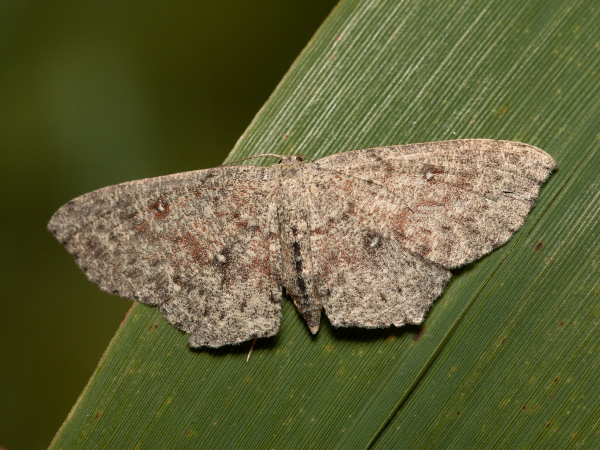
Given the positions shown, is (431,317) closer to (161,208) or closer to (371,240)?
(371,240)

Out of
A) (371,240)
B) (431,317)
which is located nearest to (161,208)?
(371,240)

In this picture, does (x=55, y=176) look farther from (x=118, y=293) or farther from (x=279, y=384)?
(x=279, y=384)

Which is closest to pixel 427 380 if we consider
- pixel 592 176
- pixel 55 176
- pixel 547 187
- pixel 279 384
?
pixel 279 384

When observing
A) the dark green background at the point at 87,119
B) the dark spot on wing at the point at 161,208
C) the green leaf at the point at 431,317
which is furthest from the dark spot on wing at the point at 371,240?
the dark green background at the point at 87,119

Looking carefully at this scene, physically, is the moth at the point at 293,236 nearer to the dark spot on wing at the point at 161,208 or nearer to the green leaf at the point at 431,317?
the dark spot on wing at the point at 161,208

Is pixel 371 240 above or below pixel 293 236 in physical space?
above

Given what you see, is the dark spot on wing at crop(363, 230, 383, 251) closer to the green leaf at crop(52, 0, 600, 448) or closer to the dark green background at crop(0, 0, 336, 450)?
the green leaf at crop(52, 0, 600, 448)

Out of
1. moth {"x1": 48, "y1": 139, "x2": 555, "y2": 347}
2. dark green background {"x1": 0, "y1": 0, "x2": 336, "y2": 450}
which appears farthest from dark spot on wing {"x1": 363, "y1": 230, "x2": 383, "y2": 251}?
dark green background {"x1": 0, "y1": 0, "x2": 336, "y2": 450}
